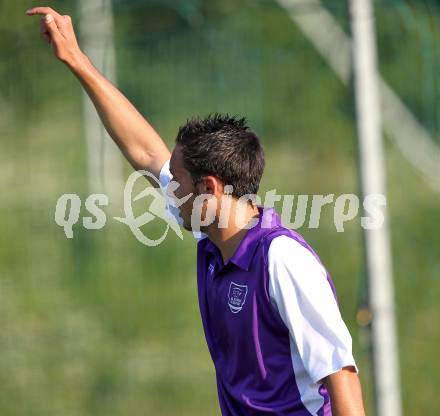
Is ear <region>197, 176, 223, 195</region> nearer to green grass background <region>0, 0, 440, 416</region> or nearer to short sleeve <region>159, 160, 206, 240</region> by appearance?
short sleeve <region>159, 160, 206, 240</region>

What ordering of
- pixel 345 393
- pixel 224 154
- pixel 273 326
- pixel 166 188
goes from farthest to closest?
pixel 166 188 → pixel 224 154 → pixel 273 326 → pixel 345 393

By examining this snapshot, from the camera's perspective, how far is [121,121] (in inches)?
142

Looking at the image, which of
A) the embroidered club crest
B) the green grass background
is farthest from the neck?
the green grass background

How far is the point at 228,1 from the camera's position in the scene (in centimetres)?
464

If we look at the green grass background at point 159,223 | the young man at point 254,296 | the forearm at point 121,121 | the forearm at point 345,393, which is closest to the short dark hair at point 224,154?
the young man at point 254,296

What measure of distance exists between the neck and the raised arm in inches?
24.3

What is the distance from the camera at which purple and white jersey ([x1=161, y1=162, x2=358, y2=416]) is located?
270 centimetres

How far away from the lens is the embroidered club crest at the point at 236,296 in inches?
115

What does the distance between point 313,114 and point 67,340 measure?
166 centimetres

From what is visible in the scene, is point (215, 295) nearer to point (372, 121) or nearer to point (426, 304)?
point (372, 121)

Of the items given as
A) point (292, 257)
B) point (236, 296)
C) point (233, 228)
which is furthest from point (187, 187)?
point (292, 257)

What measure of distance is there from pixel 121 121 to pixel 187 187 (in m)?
0.62

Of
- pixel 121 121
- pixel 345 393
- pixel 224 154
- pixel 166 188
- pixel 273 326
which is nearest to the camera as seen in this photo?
pixel 345 393

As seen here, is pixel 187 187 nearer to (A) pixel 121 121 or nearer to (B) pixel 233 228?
(B) pixel 233 228
